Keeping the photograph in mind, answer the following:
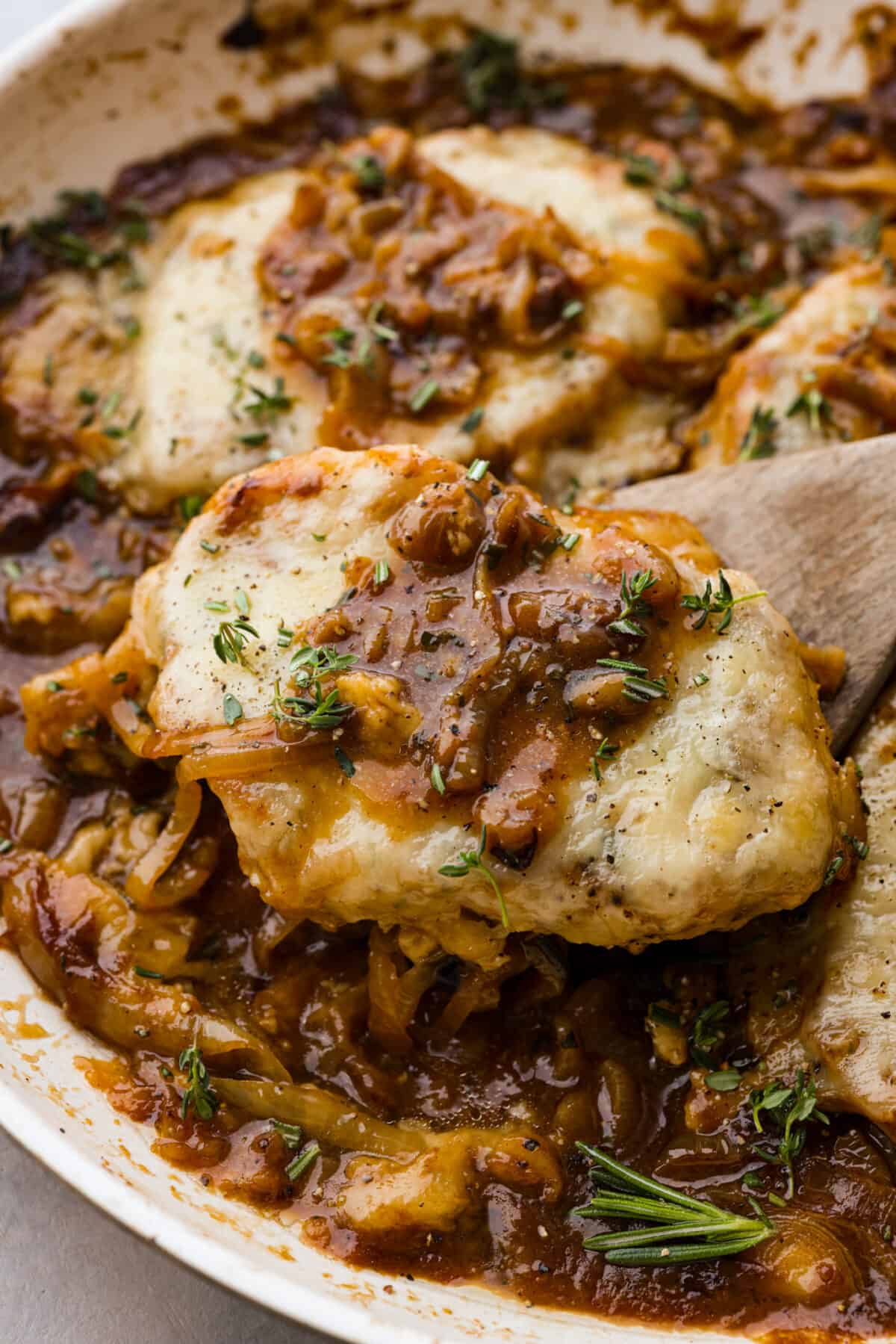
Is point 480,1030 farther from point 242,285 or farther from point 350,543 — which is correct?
point 242,285

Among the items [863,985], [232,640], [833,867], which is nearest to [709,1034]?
[863,985]

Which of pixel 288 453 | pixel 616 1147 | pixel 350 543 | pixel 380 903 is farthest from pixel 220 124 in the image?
pixel 616 1147

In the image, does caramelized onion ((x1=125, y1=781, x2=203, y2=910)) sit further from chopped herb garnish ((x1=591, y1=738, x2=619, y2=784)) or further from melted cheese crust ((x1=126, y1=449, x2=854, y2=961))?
chopped herb garnish ((x1=591, y1=738, x2=619, y2=784))

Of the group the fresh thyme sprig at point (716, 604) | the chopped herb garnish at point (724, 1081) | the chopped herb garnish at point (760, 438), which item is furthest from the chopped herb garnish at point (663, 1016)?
the chopped herb garnish at point (760, 438)

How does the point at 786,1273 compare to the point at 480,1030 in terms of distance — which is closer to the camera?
the point at 786,1273

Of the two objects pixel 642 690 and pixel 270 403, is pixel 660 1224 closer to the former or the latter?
pixel 642 690

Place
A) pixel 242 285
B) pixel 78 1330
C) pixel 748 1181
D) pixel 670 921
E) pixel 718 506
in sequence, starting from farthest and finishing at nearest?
pixel 242 285 → pixel 718 506 → pixel 78 1330 → pixel 748 1181 → pixel 670 921
